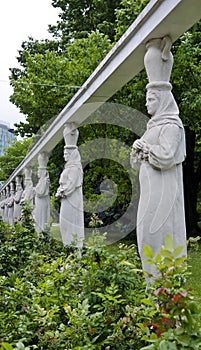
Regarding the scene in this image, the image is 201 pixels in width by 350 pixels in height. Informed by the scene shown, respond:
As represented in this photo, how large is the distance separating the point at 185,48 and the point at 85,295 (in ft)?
29.7

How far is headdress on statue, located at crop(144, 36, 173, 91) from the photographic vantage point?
346 cm

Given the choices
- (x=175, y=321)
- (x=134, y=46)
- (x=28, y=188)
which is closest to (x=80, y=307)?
(x=175, y=321)

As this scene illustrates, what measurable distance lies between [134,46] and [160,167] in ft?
3.71

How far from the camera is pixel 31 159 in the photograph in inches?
448

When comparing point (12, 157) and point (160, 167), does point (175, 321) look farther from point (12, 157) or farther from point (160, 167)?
point (12, 157)

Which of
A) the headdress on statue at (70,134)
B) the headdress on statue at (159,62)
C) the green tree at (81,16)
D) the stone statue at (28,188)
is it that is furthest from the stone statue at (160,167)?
the green tree at (81,16)

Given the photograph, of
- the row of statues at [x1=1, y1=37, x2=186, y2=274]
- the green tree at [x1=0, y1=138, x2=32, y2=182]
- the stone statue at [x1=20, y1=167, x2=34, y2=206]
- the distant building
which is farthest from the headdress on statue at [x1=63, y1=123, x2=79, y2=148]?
the distant building

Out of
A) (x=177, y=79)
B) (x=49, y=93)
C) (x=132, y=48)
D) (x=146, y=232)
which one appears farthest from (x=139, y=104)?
(x=146, y=232)

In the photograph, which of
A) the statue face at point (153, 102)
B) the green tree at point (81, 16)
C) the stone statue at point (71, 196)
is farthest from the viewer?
the green tree at point (81, 16)

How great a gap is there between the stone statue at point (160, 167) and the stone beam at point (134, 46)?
186 millimetres

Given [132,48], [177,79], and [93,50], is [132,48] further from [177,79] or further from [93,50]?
[93,50]

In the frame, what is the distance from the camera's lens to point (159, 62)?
3.46 metres

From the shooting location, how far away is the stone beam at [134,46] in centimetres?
325

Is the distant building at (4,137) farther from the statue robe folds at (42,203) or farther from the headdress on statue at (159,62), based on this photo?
the headdress on statue at (159,62)
